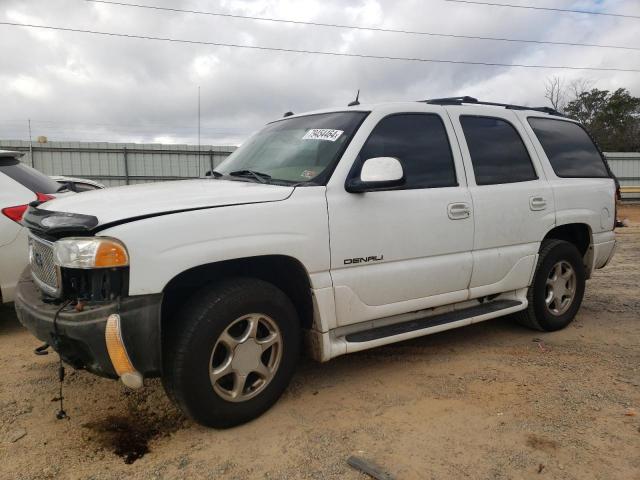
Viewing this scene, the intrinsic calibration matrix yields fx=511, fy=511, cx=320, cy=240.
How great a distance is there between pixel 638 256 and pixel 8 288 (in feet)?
30.3

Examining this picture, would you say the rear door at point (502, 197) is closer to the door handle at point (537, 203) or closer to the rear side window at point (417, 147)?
the door handle at point (537, 203)

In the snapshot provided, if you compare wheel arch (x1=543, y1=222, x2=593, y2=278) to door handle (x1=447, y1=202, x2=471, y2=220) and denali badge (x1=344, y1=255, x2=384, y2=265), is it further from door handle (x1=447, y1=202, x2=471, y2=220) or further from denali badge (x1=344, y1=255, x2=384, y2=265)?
denali badge (x1=344, y1=255, x2=384, y2=265)

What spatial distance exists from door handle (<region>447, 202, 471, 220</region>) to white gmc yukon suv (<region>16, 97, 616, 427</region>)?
0.01 meters

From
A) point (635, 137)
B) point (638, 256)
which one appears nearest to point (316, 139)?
point (638, 256)

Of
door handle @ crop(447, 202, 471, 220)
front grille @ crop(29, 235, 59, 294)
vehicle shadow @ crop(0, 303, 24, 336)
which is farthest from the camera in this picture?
vehicle shadow @ crop(0, 303, 24, 336)

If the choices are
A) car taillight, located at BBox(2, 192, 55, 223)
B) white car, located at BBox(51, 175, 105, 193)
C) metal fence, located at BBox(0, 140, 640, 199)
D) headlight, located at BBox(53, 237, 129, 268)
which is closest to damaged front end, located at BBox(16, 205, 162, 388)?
headlight, located at BBox(53, 237, 129, 268)

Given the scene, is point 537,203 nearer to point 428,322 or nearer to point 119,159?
point 428,322

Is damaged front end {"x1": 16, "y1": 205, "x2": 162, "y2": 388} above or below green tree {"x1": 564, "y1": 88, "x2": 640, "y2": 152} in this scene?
below

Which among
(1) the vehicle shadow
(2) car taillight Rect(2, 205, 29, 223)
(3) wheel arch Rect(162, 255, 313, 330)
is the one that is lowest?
(1) the vehicle shadow

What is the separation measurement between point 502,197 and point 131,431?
10.1ft

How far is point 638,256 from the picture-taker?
28.8 feet

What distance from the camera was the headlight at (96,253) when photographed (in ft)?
8.02

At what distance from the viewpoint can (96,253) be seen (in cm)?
245

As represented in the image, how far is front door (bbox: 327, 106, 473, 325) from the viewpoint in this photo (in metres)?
3.17
